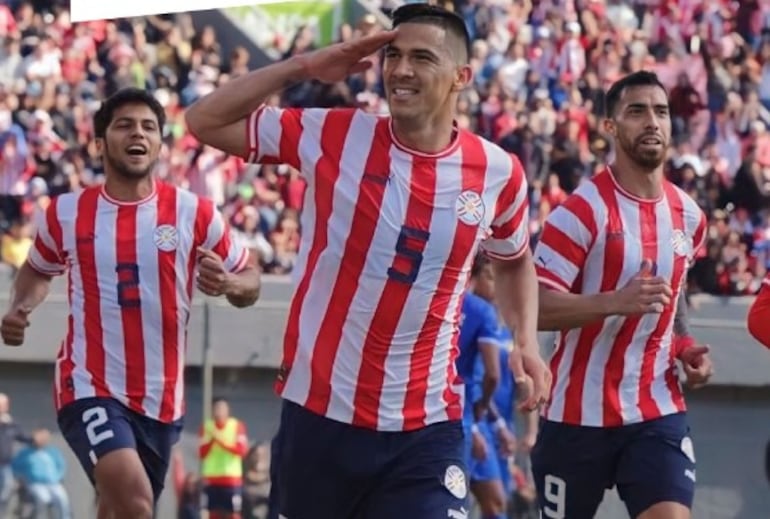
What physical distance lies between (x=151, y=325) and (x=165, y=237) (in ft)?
1.39

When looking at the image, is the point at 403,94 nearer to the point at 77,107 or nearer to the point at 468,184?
the point at 468,184

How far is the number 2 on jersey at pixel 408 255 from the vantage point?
6664 mm

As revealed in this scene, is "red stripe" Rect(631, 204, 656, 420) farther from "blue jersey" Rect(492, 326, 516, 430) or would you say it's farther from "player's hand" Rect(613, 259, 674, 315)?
"blue jersey" Rect(492, 326, 516, 430)

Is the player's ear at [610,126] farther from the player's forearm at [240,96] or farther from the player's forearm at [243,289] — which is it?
the player's forearm at [240,96]

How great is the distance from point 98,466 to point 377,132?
9.27 ft

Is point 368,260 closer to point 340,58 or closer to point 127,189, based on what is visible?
point 340,58

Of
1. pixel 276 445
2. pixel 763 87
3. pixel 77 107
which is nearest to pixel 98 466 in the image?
pixel 276 445

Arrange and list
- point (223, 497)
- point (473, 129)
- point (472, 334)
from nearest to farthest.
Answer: point (472, 334) → point (223, 497) → point (473, 129)

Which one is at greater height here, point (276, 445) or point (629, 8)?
point (629, 8)

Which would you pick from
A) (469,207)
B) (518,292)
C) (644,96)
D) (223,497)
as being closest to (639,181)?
(644,96)

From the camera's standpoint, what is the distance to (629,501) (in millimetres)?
A: 8023

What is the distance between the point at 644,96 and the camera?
8.25m

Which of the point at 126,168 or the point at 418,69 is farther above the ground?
the point at 418,69

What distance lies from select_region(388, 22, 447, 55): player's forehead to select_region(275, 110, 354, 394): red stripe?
377 millimetres
